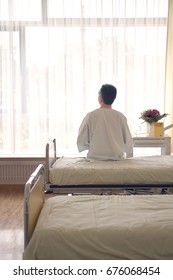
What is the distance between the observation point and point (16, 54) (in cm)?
509

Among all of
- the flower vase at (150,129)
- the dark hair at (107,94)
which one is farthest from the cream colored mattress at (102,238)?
the flower vase at (150,129)

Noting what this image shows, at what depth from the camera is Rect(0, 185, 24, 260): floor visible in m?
2.99

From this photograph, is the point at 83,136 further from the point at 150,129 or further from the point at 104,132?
the point at 150,129

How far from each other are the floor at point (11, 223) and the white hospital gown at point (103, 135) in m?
0.99

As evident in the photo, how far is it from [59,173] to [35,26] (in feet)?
8.49

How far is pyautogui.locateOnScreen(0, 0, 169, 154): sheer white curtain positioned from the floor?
646 millimetres

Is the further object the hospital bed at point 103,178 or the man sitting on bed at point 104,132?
the man sitting on bed at point 104,132

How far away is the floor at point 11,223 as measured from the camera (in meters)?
2.99

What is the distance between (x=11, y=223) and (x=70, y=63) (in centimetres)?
236

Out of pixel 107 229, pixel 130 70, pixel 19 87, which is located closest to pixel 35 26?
pixel 19 87

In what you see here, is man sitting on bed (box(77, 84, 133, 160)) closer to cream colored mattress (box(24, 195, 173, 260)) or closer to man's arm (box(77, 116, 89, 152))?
man's arm (box(77, 116, 89, 152))

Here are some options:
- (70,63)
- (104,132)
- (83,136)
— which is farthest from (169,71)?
(83,136)

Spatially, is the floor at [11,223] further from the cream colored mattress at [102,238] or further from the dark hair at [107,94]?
the dark hair at [107,94]
